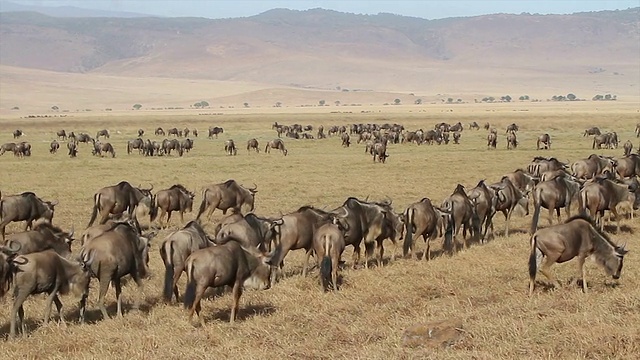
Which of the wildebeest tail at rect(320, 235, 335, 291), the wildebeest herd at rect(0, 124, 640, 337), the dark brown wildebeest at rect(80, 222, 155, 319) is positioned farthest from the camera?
the wildebeest tail at rect(320, 235, 335, 291)

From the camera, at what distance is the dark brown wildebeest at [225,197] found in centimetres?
1739

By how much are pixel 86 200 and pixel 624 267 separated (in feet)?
52.8

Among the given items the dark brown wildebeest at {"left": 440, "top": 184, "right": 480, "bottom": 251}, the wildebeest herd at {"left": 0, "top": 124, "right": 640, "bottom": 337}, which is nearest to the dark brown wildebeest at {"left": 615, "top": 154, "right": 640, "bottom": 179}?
the wildebeest herd at {"left": 0, "top": 124, "right": 640, "bottom": 337}

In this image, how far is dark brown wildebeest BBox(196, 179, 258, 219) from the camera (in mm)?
17391

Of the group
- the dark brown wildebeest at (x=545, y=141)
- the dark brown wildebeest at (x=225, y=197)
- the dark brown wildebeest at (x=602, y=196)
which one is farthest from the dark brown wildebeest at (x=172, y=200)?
the dark brown wildebeest at (x=545, y=141)

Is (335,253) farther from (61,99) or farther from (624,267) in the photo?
(61,99)

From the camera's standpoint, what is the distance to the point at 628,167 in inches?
864

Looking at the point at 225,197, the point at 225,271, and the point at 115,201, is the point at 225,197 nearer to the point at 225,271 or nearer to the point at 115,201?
the point at 115,201

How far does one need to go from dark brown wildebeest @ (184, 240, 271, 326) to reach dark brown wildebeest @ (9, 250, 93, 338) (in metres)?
1.50

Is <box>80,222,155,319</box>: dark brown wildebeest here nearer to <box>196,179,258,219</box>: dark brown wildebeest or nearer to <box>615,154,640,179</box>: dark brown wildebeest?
<box>196,179,258,219</box>: dark brown wildebeest

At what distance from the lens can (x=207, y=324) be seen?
9.53 m

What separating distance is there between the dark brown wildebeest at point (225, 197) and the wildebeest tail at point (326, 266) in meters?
6.26

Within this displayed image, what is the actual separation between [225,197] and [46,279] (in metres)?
8.31

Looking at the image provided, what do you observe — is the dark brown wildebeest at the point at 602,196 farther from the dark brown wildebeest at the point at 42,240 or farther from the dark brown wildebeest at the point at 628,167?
the dark brown wildebeest at the point at 42,240
